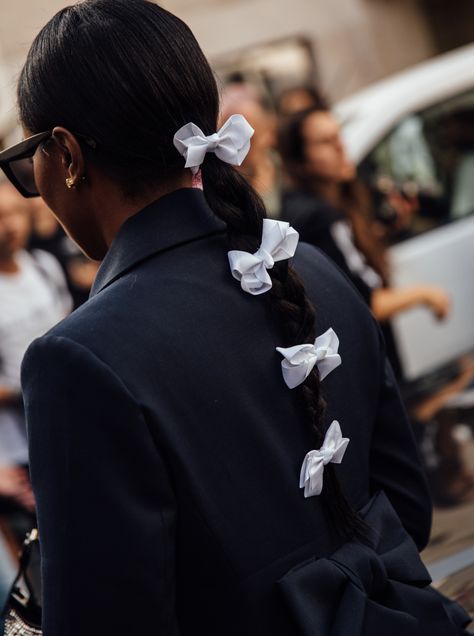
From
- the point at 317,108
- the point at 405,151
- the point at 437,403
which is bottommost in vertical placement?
the point at 437,403

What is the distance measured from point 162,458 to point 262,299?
0.28 m

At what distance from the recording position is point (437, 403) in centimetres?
559

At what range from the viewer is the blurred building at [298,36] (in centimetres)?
1390

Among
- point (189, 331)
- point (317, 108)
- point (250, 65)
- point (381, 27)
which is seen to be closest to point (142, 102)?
point (189, 331)

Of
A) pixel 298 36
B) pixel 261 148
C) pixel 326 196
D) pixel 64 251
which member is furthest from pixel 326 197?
pixel 298 36

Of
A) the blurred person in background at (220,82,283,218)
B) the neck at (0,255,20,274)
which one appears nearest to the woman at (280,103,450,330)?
the blurred person in background at (220,82,283,218)

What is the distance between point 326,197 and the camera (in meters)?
4.27

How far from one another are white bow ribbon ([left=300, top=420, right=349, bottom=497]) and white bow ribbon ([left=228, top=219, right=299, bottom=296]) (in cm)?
22

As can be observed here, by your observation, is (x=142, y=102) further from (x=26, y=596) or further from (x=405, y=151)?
(x=405, y=151)

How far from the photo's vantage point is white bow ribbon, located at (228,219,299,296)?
56.0 inches

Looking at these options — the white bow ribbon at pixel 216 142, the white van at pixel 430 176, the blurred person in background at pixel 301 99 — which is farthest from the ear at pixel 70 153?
the white van at pixel 430 176

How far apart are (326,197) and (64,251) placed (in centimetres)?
123

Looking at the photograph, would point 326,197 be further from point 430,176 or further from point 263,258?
point 263,258

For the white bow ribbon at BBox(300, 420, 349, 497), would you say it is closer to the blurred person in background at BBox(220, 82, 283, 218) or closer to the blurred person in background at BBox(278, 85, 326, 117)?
the blurred person in background at BBox(220, 82, 283, 218)
